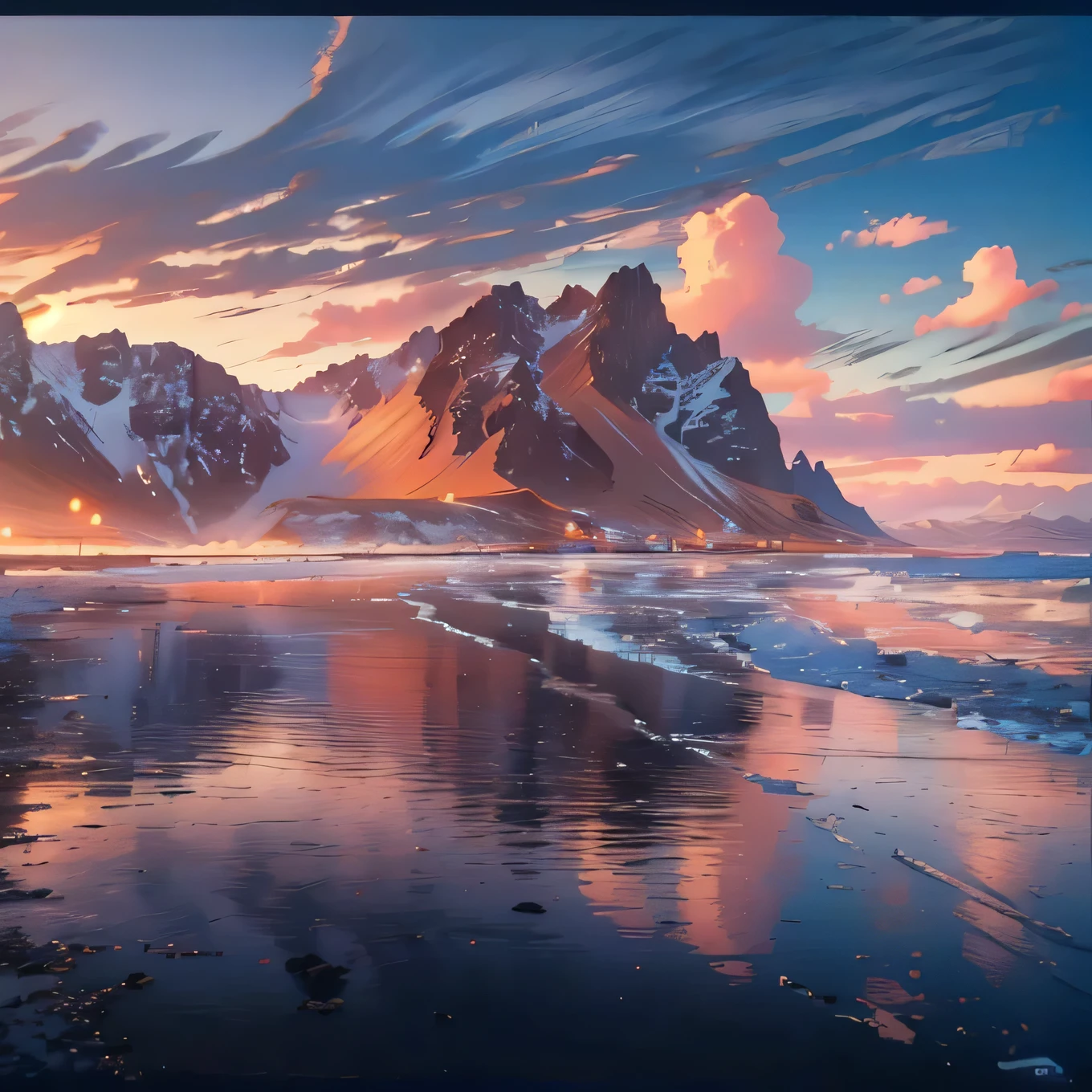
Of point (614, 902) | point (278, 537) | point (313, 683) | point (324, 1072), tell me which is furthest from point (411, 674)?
point (278, 537)

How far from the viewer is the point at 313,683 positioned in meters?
12.9

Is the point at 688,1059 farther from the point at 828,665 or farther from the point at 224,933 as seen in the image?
the point at 828,665

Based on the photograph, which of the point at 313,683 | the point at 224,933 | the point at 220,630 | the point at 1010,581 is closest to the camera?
the point at 224,933

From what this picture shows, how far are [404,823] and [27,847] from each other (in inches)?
93.0

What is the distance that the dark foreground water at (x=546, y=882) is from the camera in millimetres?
3678

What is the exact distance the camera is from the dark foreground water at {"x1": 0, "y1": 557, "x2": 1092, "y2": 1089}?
3678 mm

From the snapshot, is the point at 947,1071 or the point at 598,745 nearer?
the point at 947,1071

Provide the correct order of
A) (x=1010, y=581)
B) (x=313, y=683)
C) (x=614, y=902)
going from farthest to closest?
1. (x=1010, y=581)
2. (x=313, y=683)
3. (x=614, y=902)

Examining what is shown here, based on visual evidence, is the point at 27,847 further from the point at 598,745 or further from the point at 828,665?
the point at 828,665

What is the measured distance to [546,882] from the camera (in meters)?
5.34

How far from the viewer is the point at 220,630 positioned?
20375 millimetres
